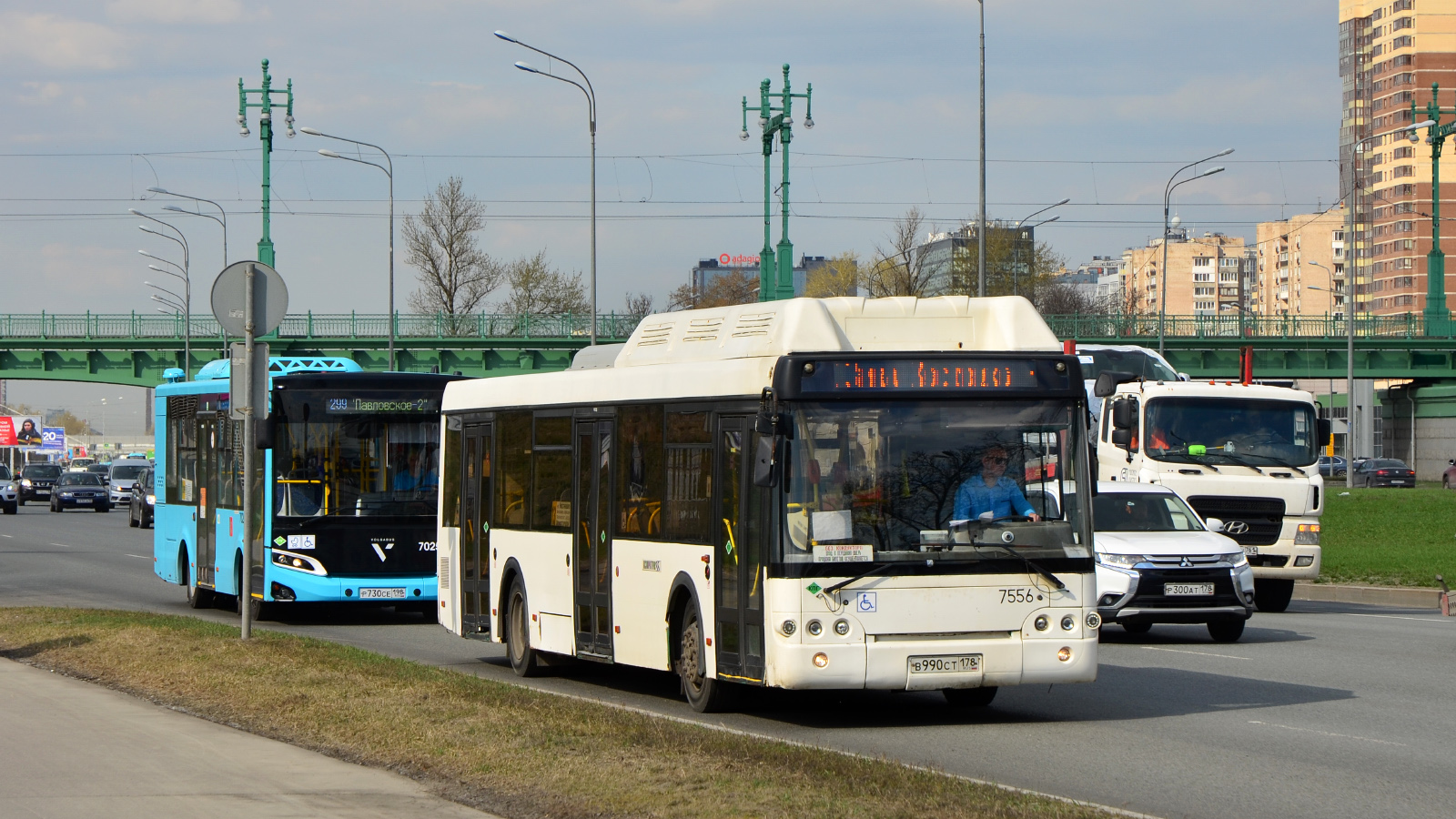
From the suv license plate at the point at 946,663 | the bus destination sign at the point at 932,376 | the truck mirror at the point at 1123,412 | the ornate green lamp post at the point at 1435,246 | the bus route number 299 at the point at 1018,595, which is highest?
the ornate green lamp post at the point at 1435,246

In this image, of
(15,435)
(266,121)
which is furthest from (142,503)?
(15,435)

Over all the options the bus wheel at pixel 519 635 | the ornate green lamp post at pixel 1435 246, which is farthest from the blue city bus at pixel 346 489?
the ornate green lamp post at pixel 1435 246

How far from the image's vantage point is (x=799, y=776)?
28.6 ft

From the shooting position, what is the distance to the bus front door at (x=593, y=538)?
44.3 feet

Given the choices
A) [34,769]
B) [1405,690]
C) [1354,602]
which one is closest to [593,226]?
[1354,602]

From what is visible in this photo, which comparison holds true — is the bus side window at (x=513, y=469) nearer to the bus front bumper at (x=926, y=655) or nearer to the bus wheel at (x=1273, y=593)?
the bus front bumper at (x=926, y=655)

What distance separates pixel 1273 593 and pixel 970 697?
12.5m

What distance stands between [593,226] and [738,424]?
31.2m

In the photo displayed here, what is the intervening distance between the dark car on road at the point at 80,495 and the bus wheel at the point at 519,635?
54.0m

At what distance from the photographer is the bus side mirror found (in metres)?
10.8

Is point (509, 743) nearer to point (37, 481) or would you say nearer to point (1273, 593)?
Answer: point (1273, 593)

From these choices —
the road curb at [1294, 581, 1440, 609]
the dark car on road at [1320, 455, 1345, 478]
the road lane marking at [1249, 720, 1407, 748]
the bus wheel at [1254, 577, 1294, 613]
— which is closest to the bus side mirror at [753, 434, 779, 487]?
the road lane marking at [1249, 720, 1407, 748]

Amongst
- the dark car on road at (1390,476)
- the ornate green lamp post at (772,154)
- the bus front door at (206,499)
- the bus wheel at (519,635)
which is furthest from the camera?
the dark car on road at (1390,476)

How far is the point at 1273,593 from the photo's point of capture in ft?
78.7
